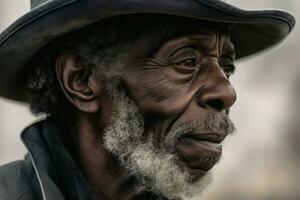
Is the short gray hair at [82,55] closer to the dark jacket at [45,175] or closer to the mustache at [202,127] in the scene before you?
the dark jacket at [45,175]

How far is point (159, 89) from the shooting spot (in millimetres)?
4711

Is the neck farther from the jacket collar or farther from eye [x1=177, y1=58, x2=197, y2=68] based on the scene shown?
eye [x1=177, y1=58, x2=197, y2=68]

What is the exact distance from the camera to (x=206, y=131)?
182 inches

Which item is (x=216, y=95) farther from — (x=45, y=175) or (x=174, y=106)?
(x=45, y=175)

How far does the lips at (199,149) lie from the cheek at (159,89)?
0.46ft

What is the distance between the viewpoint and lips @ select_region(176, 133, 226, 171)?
15.2 feet

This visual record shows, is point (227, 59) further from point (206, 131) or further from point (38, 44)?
point (38, 44)

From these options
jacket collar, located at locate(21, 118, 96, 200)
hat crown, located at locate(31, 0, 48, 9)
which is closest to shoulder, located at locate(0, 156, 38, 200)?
jacket collar, located at locate(21, 118, 96, 200)

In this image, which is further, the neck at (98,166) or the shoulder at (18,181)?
the neck at (98,166)

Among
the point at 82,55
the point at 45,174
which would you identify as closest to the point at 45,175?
the point at 45,174

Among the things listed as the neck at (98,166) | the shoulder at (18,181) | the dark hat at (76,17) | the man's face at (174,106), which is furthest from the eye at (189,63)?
the shoulder at (18,181)

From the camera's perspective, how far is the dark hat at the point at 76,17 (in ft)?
14.9

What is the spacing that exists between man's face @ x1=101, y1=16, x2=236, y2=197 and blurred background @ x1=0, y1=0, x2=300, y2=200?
32.9ft

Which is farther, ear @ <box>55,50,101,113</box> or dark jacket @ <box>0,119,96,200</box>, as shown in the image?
ear @ <box>55,50,101,113</box>
